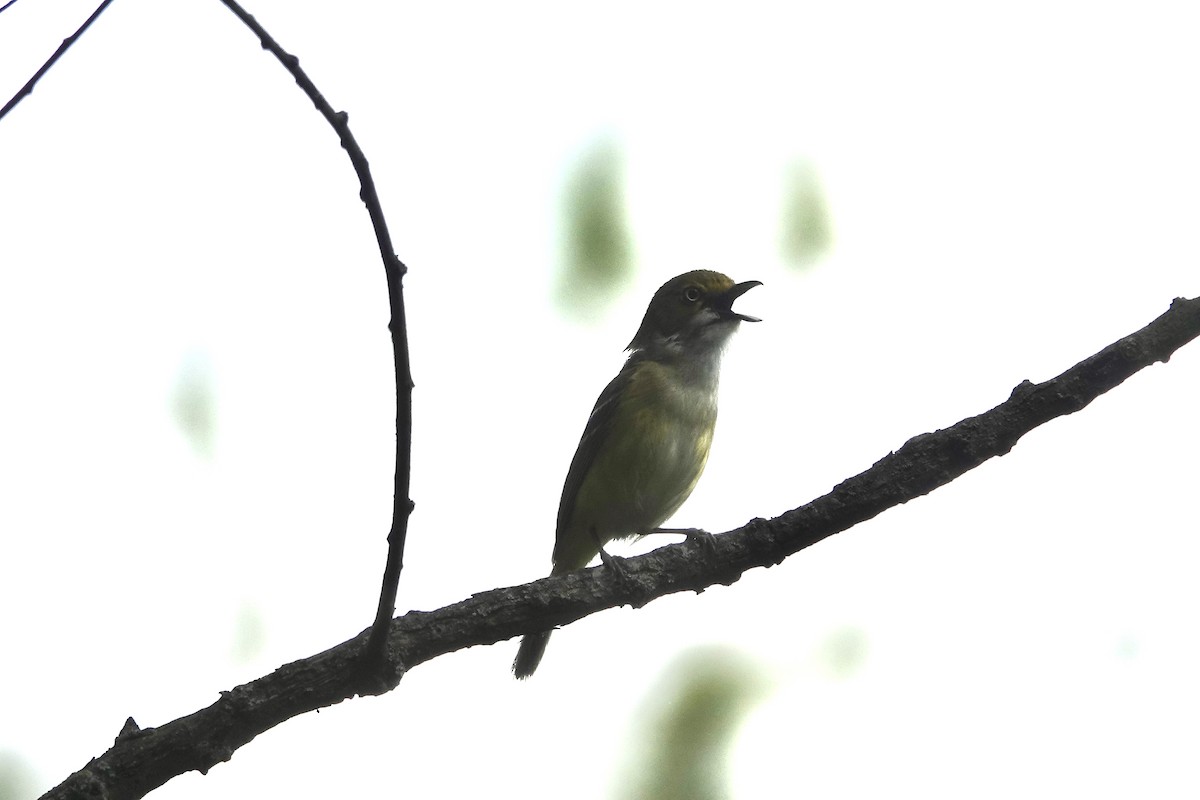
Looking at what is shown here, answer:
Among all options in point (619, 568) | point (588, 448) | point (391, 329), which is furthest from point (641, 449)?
point (391, 329)

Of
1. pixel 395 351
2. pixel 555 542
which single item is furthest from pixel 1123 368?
pixel 555 542

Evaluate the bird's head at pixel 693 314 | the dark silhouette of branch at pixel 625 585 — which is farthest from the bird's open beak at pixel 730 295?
the dark silhouette of branch at pixel 625 585

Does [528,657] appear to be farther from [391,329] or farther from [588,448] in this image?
[391,329]

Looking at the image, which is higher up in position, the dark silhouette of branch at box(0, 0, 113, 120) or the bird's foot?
the dark silhouette of branch at box(0, 0, 113, 120)

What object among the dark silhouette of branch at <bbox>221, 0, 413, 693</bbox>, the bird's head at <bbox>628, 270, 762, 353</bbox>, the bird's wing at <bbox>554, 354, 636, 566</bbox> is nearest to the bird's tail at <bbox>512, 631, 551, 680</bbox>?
the bird's wing at <bbox>554, 354, 636, 566</bbox>

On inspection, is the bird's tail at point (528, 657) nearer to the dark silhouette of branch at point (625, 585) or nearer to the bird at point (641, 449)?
the bird at point (641, 449)

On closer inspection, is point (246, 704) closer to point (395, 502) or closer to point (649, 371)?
point (395, 502)

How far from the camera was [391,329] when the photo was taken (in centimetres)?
404

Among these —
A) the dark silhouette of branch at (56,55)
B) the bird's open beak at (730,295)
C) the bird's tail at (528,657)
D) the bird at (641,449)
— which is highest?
the dark silhouette of branch at (56,55)

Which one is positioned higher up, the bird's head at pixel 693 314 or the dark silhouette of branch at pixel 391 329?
the bird's head at pixel 693 314

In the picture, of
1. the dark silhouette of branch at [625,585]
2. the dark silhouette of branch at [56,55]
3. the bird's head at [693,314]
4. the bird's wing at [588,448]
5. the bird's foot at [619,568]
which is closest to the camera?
the dark silhouette of branch at [56,55]

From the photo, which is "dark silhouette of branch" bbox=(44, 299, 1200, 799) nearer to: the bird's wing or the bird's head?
the bird's wing

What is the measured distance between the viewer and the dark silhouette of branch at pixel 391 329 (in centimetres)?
381

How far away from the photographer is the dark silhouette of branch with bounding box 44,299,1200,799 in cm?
491
